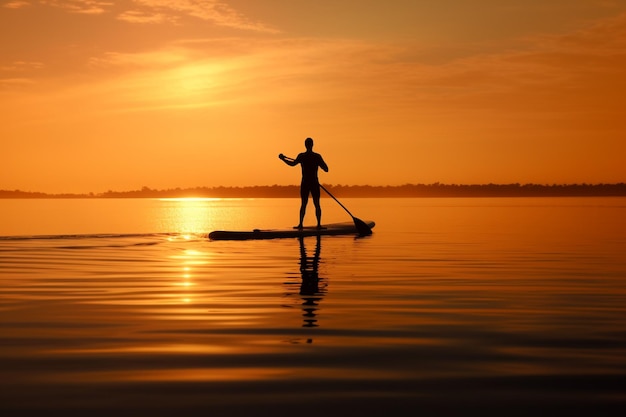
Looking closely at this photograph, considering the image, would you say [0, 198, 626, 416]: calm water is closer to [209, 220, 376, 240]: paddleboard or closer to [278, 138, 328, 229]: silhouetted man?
[209, 220, 376, 240]: paddleboard

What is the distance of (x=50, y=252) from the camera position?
1983cm

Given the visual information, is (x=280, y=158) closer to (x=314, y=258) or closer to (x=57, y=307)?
(x=314, y=258)

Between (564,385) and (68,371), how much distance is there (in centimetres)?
418

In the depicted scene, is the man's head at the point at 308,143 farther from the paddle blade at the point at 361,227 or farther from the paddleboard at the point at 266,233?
the paddle blade at the point at 361,227

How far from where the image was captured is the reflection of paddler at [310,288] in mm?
9352

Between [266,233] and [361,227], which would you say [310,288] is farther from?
[361,227]

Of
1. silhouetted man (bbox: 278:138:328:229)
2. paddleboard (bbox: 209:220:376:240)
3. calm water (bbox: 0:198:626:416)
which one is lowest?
calm water (bbox: 0:198:626:416)

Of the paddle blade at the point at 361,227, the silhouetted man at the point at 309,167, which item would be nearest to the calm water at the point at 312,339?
the silhouetted man at the point at 309,167

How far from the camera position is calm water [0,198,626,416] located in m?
5.52

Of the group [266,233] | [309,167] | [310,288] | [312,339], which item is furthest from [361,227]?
[312,339]

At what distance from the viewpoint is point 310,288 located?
12.3 metres

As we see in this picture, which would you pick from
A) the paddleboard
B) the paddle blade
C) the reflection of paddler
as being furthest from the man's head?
the reflection of paddler

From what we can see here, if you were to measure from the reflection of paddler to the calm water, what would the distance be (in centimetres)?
6

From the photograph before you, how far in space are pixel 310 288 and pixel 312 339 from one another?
452 cm
